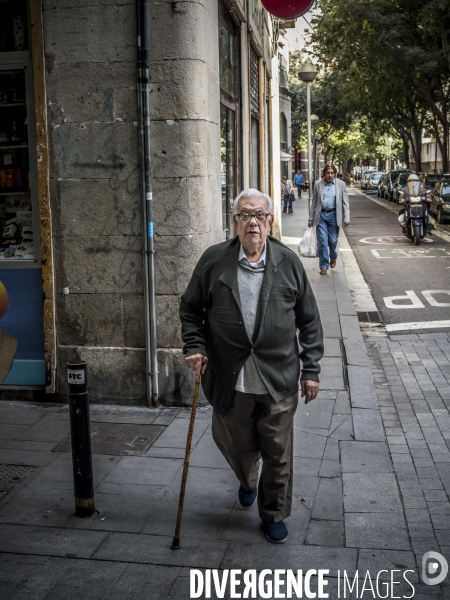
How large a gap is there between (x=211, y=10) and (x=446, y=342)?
15.0 feet

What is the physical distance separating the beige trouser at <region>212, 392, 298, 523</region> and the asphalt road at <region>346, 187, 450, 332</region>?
6.01 meters

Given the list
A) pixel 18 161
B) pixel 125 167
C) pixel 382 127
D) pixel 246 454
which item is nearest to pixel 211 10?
pixel 125 167

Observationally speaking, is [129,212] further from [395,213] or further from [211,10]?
[395,213]

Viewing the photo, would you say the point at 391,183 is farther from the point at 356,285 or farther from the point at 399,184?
the point at 356,285

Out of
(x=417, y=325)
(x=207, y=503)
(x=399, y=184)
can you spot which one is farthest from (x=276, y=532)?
(x=399, y=184)

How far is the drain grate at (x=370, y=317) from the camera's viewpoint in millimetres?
10770

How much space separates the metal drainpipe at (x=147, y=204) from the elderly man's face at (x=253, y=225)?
8.06ft

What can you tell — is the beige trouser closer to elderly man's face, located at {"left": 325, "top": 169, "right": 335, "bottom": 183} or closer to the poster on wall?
the poster on wall

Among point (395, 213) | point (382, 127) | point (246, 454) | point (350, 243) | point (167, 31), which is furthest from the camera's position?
point (382, 127)

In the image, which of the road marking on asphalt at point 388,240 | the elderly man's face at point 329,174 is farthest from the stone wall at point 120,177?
the road marking on asphalt at point 388,240

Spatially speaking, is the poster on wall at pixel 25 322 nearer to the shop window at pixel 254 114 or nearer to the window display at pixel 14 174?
the window display at pixel 14 174

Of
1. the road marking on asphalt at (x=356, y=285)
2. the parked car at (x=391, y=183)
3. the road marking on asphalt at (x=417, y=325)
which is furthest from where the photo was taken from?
the parked car at (x=391, y=183)

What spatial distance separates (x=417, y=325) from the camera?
1020cm

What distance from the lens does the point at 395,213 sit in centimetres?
3431
